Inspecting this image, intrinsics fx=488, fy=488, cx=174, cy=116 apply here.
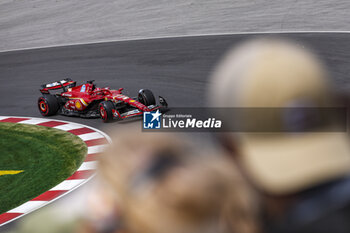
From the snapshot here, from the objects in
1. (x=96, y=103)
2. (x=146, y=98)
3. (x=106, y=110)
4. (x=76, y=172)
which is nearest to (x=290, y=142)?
(x=76, y=172)

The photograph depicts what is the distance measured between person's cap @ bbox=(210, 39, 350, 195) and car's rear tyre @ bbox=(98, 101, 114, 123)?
8709 millimetres

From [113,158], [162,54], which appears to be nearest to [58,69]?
[162,54]

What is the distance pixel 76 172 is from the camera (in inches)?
292

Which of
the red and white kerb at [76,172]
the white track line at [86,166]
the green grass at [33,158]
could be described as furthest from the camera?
the white track line at [86,166]

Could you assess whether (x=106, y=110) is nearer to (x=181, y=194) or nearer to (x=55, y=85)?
(x=55, y=85)

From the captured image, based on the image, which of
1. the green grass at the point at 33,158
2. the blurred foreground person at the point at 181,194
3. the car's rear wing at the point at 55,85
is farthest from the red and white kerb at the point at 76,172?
the blurred foreground person at the point at 181,194

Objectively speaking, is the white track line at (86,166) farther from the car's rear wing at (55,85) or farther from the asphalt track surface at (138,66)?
the car's rear wing at (55,85)

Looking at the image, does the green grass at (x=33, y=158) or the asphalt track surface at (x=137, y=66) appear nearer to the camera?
the green grass at (x=33, y=158)

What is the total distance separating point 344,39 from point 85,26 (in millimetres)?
10370

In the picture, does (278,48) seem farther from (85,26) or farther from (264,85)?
(85,26)

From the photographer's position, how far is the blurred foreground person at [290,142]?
855 millimetres

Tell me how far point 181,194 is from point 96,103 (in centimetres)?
954

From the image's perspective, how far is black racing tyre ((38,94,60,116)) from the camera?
10.5 meters

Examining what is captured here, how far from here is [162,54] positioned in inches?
604
